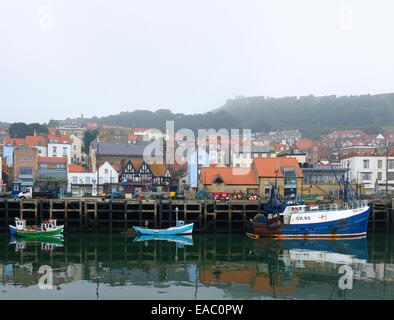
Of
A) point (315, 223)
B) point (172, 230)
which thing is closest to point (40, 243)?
point (172, 230)

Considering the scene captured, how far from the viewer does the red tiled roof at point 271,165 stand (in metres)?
65.3

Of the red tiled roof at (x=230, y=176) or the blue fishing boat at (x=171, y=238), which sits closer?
the blue fishing boat at (x=171, y=238)

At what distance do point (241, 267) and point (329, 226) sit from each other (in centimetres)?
1838

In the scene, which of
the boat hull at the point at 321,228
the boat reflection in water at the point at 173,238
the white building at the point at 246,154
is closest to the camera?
the boat reflection in water at the point at 173,238

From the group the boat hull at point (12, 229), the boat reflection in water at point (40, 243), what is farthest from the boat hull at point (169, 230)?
the boat hull at point (12, 229)

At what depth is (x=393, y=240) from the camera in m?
47.2

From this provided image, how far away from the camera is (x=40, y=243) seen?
43.9 meters

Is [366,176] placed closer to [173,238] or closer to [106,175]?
[173,238]

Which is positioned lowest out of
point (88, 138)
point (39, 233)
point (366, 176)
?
point (39, 233)

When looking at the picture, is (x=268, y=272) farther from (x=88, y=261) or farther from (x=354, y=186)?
(x=354, y=186)

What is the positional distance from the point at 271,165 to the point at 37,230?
38188 mm

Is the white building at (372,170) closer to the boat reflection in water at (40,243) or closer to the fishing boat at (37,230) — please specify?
the fishing boat at (37,230)

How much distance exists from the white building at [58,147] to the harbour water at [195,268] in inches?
2499
